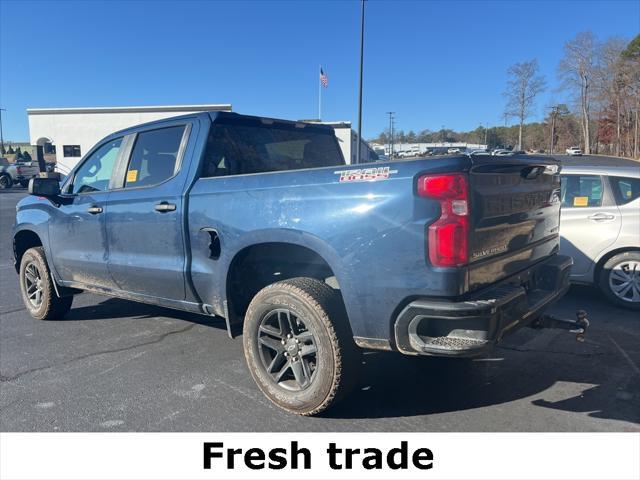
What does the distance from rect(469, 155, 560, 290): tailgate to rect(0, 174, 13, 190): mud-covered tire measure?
109 feet

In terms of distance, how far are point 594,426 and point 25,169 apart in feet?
112

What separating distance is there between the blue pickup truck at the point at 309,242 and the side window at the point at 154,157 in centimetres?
1

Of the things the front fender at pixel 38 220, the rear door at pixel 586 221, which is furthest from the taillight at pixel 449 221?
the front fender at pixel 38 220

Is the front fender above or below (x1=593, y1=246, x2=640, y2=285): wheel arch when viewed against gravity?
above

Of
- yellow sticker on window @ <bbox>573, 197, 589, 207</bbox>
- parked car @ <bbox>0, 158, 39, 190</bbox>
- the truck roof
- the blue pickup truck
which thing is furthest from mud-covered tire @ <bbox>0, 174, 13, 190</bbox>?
yellow sticker on window @ <bbox>573, 197, 589, 207</bbox>

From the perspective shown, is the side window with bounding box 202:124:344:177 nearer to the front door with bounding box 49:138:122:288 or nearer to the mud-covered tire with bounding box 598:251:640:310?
the front door with bounding box 49:138:122:288

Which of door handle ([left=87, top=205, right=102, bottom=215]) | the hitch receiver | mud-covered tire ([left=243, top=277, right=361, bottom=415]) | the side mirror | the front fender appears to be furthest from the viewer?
the front fender

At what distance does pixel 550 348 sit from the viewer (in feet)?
14.0

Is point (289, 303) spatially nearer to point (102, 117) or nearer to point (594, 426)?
point (594, 426)

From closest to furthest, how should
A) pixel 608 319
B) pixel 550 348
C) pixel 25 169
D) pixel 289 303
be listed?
pixel 289 303, pixel 550 348, pixel 608 319, pixel 25 169

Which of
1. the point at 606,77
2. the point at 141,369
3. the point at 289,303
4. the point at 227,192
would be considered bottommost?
the point at 141,369

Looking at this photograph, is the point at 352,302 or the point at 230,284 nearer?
the point at 352,302

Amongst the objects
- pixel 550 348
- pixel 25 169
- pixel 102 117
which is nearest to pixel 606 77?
pixel 102 117

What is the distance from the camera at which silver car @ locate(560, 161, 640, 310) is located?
17.4 feet
